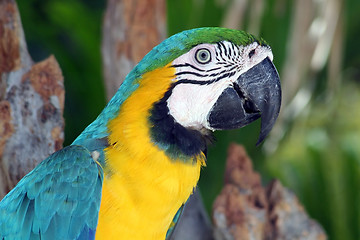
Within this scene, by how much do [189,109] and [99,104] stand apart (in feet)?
4.73

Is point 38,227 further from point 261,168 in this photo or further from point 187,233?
point 261,168

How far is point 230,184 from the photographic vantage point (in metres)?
1.89

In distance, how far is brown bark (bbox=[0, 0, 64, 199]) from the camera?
5.56ft

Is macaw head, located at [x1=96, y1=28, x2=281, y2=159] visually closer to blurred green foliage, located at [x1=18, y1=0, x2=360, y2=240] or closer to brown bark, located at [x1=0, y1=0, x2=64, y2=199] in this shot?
brown bark, located at [x1=0, y1=0, x2=64, y2=199]

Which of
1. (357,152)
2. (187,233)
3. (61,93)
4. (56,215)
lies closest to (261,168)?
(357,152)

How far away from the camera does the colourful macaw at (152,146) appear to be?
4.62 feet

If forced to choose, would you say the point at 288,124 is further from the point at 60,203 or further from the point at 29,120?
the point at 60,203

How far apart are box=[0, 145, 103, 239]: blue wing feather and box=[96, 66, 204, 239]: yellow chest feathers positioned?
0.13 ft

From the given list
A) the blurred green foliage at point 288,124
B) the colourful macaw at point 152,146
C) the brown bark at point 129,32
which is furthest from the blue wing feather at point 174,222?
the blurred green foliage at point 288,124

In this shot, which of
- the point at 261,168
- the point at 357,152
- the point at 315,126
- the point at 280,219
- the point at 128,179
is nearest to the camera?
the point at 128,179

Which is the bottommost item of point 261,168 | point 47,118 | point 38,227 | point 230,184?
point 261,168

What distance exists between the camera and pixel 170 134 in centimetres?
144

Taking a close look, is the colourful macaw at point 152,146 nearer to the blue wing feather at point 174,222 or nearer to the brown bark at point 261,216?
the blue wing feather at point 174,222

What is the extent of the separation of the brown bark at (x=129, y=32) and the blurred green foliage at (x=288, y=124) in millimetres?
427
